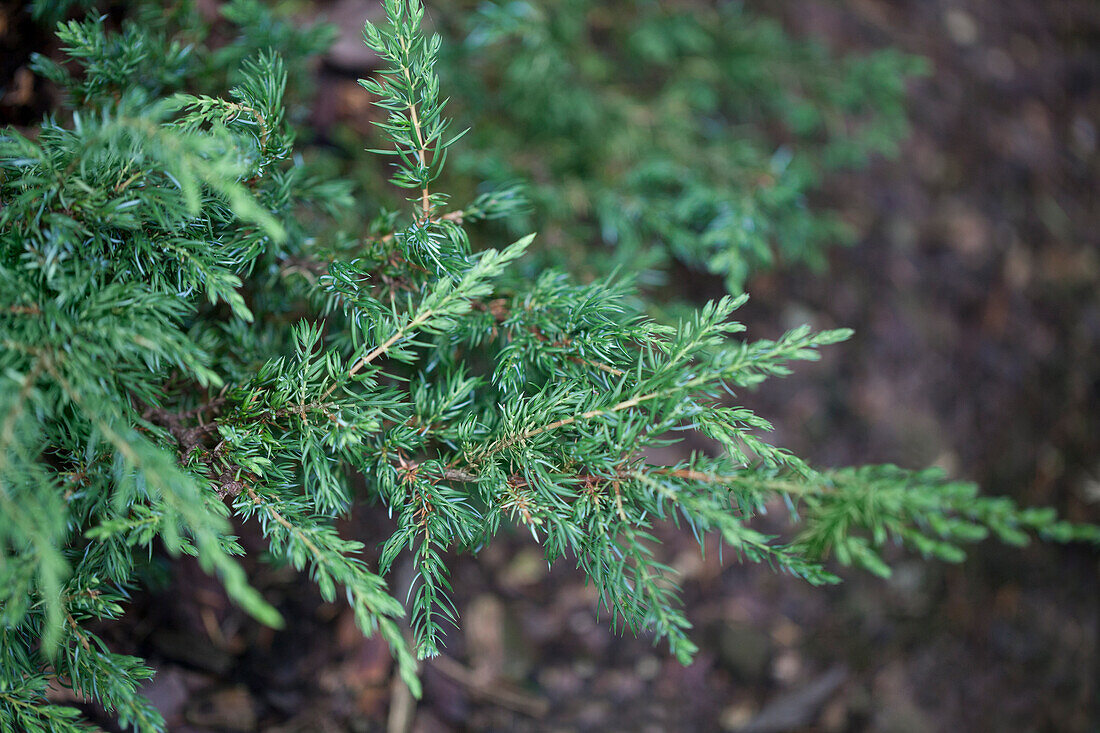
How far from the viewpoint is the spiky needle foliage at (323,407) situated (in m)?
0.76

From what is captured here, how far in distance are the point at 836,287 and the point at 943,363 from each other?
0.44 meters

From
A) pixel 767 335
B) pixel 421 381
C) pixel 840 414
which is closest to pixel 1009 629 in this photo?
pixel 840 414

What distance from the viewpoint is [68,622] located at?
35.5 inches

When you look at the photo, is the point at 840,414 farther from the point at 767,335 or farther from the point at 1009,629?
the point at 1009,629

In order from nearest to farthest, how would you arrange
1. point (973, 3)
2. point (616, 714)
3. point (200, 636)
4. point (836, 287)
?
point (200, 636) < point (616, 714) < point (836, 287) < point (973, 3)

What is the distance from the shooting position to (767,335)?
2.01 meters

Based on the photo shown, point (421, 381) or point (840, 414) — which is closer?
point (421, 381)

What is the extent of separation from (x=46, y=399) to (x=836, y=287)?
2082 mm

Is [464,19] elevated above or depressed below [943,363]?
above

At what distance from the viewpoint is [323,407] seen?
85 centimetres

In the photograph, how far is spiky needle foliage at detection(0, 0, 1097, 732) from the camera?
0.76 metres

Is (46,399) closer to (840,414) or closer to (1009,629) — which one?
(840,414)

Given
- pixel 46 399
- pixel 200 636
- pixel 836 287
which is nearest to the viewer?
pixel 46 399

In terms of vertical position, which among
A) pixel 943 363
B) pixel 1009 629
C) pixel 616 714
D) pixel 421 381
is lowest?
pixel 1009 629
